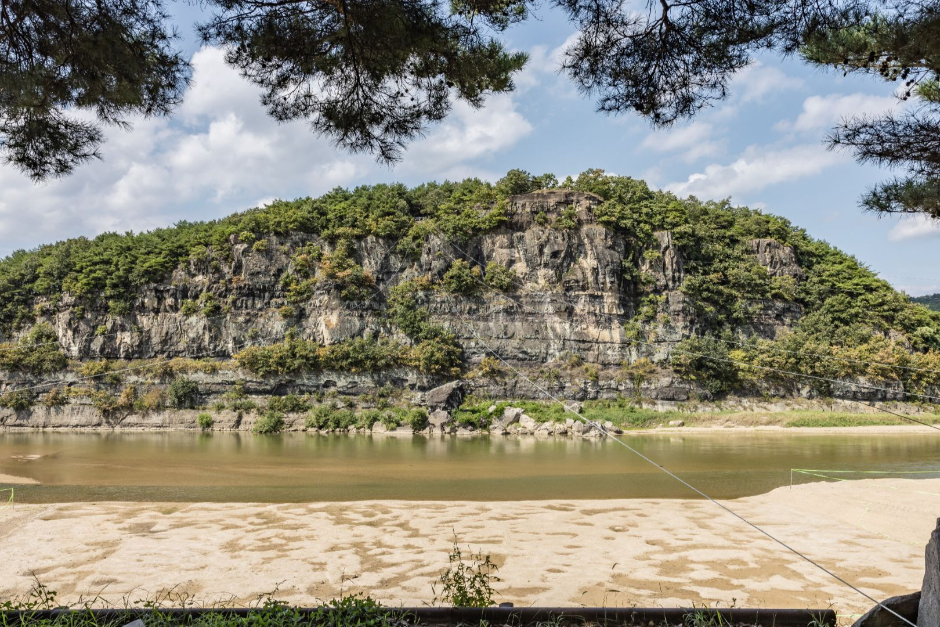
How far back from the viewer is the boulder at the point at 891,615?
299 cm

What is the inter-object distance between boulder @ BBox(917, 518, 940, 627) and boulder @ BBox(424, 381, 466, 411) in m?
28.0

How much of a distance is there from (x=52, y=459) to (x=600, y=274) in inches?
1153

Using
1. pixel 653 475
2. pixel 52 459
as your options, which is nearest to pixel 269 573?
pixel 653 475

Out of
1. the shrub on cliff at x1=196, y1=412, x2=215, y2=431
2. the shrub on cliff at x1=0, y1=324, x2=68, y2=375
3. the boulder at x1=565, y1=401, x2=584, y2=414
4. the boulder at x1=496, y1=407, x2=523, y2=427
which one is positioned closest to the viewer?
the boulder at x1=496, y1=407, x2=523, y2=427

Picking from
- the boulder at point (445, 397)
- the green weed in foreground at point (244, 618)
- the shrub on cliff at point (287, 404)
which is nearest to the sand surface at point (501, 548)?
the green weed in foreground at point (244, 618)

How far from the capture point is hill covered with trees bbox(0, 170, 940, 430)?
33.2 metres

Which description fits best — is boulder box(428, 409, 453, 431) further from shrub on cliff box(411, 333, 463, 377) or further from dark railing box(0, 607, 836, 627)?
dark railing box(0, 607, 836, 627)

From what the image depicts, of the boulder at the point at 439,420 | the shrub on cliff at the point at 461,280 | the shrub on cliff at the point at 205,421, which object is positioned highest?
the shrub on cliff at the point at 461,280

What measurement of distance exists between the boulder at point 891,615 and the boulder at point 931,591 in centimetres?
6

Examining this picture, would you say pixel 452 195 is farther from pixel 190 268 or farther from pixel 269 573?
pixel 269 573

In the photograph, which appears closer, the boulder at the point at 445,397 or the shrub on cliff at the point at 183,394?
the boulder at the point at 445,397

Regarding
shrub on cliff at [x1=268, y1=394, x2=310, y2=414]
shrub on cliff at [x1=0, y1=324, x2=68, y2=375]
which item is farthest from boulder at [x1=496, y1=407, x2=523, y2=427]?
shrub on cliff at [x1=0, y1=324, x2=68, y2=375]

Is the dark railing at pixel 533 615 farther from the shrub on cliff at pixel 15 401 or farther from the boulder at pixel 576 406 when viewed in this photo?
the shrub on cliff at pixel 15 401

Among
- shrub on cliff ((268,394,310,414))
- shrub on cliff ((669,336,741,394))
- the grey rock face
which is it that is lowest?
shrub on cliff ((268,394,310,414))
